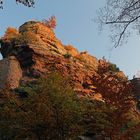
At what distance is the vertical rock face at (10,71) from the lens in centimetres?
4884

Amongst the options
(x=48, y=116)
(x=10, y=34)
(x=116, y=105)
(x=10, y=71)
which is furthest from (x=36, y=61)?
(x=116, y=105)

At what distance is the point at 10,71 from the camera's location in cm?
5047

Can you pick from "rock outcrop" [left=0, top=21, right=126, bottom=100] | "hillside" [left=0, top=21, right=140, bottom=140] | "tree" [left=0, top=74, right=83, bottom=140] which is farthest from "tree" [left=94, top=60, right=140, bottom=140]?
"rock outcrop" [left=0, top=21, right=126, bottom=100]

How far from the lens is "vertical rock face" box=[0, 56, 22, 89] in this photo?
48.8m

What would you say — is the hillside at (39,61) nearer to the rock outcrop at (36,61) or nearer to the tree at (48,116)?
the rock outcrop at (36,61)

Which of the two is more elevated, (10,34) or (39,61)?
(10,34)

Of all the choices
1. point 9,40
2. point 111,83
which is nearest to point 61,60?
point 9,40

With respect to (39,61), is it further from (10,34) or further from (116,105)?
(116,105)

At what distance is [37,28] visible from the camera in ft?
188

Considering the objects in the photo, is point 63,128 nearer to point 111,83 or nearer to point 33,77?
point 111,83

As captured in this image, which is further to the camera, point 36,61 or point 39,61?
point 39,61

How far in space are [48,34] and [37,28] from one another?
179 cm

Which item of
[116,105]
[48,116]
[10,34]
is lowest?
[48,116]

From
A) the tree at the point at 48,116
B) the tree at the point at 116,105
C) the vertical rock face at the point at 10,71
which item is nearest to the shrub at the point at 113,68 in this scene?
the vertical rock face at the point at 10,71
